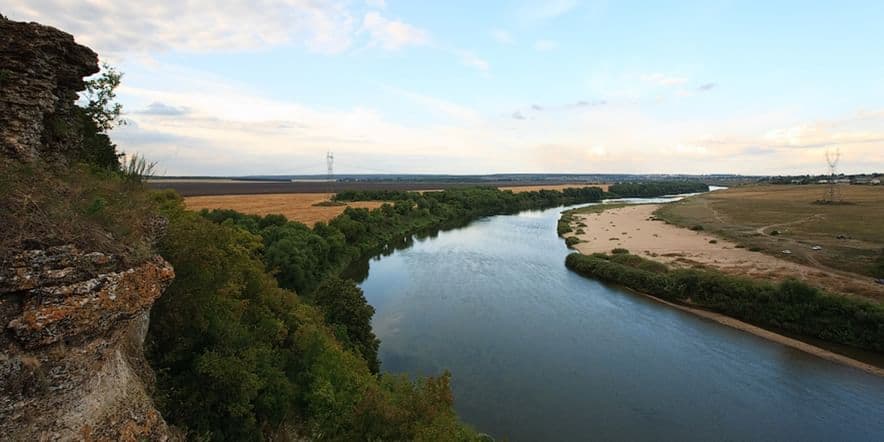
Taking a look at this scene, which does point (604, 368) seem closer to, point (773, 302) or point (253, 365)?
point (773, 302)

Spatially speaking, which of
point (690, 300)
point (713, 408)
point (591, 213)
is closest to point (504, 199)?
point (591, 213)

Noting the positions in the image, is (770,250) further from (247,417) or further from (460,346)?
(247,417)

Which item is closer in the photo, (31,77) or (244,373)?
(31,77)

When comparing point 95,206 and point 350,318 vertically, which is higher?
point 95,206

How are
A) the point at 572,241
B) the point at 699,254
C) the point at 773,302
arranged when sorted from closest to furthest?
the point at 773,302 < the point at 699,254 < the point at 572,241

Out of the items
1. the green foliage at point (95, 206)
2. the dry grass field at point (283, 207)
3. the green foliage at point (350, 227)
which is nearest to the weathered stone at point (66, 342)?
the green foliage at point (95, 206)

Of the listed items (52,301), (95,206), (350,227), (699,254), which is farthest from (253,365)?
(699,254)

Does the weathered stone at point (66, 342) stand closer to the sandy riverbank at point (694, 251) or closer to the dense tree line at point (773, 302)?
the dense tree line at point (773, 302)
